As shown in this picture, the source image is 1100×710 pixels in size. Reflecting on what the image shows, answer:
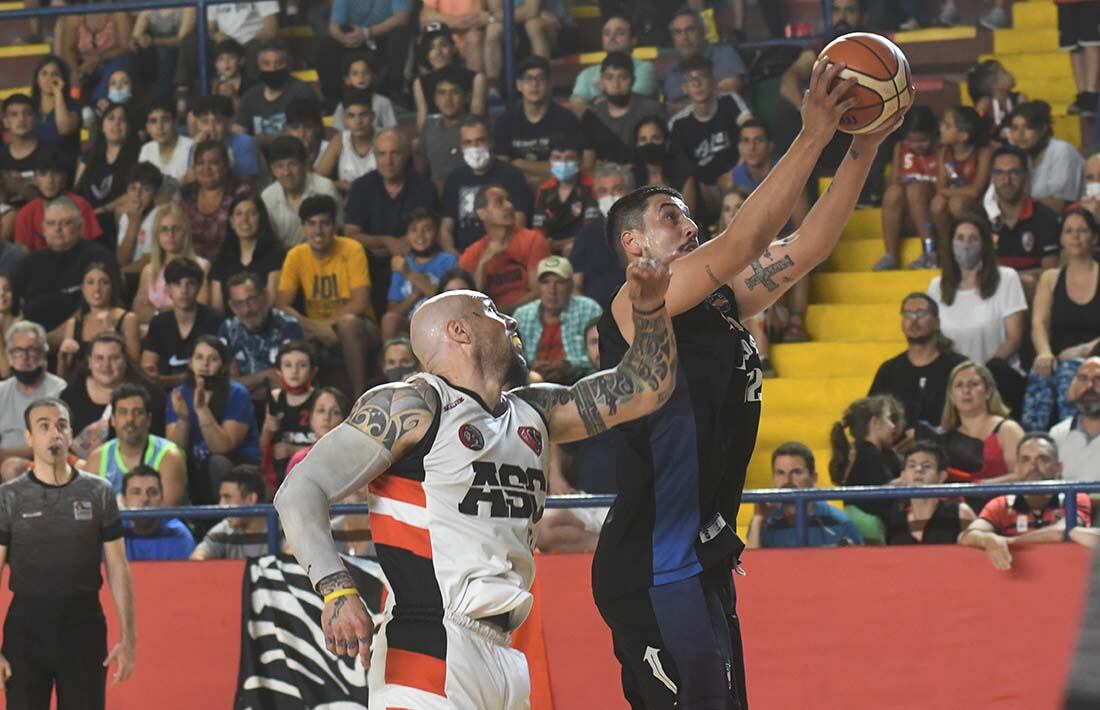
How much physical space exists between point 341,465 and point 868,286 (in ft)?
27.5

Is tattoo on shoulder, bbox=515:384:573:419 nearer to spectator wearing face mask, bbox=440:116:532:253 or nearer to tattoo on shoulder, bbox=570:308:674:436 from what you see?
tattoo on shoulder, bbox=570:308:674:436

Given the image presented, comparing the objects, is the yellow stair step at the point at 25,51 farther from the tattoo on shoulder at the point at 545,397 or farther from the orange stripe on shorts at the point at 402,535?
the orange stripe on shorts at the point at 402,535

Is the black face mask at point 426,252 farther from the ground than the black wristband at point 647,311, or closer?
farther from the ground

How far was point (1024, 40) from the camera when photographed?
14781mm

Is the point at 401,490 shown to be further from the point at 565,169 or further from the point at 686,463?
the point at 565,169

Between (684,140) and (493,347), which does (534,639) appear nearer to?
(493,347)

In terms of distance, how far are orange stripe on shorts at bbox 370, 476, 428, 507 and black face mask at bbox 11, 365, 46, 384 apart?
743 centimetres

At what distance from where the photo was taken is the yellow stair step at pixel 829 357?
1179 cm

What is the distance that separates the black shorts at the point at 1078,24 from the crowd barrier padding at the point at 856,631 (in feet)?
21.8

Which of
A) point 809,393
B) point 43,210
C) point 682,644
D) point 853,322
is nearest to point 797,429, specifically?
point 809,393

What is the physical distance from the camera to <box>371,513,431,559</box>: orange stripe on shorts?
4.66 meters

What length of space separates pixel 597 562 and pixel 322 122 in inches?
360

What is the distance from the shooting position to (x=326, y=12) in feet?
51.2

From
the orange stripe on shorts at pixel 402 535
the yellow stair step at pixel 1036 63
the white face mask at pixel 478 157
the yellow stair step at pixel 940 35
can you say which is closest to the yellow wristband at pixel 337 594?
the orange stripe on shorts at pixel 402 535
